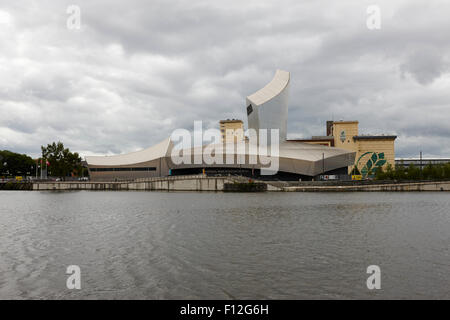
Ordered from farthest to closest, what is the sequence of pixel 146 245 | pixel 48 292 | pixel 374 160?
pixel 374 160
pixel 146 245
pixel 48 292

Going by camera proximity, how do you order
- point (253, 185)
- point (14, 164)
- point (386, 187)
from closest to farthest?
point (253, 185)
point (386, 187)
point (14, 164)

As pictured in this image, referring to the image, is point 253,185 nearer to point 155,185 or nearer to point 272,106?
point 155,185

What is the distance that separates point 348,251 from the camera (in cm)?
1261

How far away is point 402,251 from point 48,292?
35.5 feet

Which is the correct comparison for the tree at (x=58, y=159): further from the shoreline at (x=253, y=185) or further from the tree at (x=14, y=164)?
the tree at (x=14, y=164)

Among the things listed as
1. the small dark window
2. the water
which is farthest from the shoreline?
the water

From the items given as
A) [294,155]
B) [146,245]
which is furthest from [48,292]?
[294,155]

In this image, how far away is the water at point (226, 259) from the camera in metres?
8.72

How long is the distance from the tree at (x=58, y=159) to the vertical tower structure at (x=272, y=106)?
44.9 meters

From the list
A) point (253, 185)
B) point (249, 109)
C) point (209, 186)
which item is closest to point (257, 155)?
point (209, 186)

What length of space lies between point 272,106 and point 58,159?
53.0m

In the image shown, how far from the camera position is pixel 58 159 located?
89125 millimetres

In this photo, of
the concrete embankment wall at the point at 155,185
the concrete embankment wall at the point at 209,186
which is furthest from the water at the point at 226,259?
the concrete embankment wall at the point at 155,185
